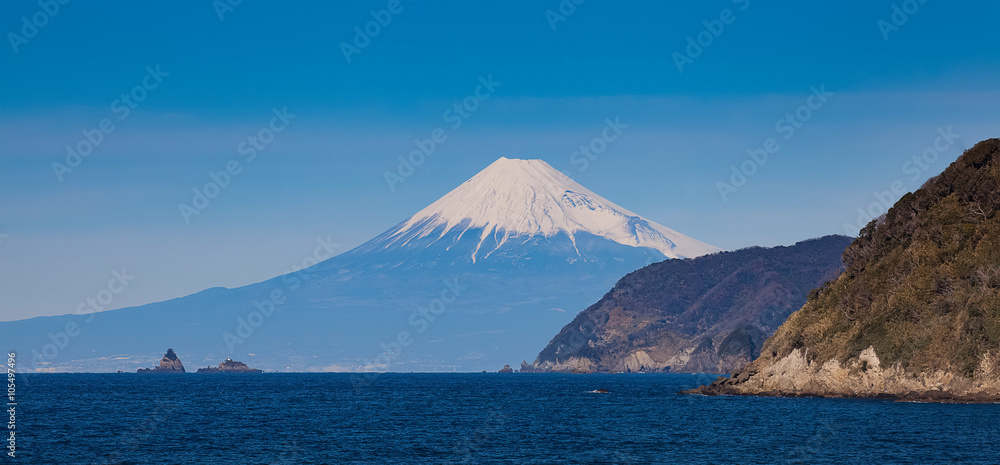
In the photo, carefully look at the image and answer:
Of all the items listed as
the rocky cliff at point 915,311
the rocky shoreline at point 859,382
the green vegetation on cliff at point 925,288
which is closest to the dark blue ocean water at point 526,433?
the rocky shoreline at point 859,382

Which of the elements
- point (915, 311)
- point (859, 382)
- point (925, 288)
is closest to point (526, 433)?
point (859, 382)

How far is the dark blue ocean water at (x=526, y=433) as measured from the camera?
193 feet

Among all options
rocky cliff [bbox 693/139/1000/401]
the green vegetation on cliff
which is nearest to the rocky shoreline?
rocky cliff [bbox 693/139/1000/401]

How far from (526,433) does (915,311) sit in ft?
130

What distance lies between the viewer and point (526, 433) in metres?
74.3

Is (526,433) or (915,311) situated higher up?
(915,311)

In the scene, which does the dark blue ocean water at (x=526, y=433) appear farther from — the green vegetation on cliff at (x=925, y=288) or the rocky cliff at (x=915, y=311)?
the green vegetation on cliff at (x=925, y=288)

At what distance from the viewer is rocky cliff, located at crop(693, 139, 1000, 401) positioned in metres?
83.2

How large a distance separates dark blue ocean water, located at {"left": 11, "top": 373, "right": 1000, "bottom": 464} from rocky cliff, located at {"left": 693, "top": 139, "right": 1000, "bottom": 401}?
3.65 metres

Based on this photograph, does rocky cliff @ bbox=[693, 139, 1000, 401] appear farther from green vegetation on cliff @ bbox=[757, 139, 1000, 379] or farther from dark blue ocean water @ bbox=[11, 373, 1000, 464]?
dark blue ocean water @ bbox=[11, 373, 1000, 464]

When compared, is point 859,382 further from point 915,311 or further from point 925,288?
point 925,288

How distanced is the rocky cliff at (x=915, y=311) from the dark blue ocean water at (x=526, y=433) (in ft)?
12.0

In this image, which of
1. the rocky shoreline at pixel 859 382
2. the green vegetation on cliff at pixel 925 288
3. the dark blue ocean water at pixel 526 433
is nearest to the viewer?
the dark blue ocean water at pixel 526 433

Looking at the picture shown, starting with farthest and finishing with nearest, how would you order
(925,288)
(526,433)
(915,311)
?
1. (925,288)
2. (915,311)
3. (526,433)
